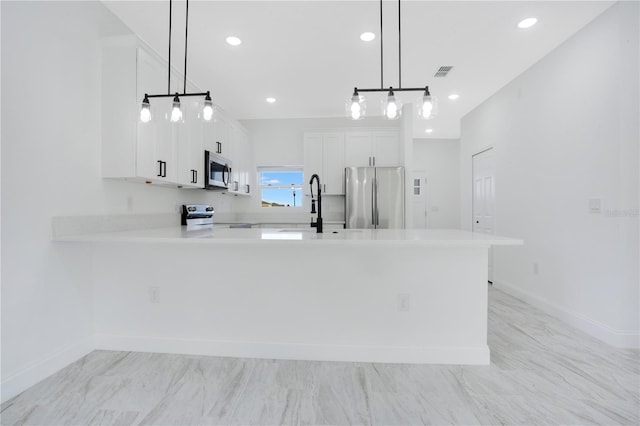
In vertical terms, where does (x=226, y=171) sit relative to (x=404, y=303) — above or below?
above

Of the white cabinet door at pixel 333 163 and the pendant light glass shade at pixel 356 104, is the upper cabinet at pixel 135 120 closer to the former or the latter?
the pendant light glass shade at pixel 356 104

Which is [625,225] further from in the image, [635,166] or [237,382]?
[237,382]

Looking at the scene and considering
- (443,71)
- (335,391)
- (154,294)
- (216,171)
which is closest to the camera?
(335,391)

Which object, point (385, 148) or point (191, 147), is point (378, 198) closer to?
point (385, 148)

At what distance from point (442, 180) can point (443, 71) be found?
4.23 meters

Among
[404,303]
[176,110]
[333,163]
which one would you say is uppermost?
[333,163]

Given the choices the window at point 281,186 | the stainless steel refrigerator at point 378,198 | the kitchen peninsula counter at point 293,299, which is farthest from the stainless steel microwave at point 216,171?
the stainless steel refrigerator at point 378,198

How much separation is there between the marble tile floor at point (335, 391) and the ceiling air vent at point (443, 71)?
290 centimetres

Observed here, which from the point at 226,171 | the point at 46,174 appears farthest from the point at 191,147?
the point at 46,174

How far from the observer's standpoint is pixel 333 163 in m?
4.92

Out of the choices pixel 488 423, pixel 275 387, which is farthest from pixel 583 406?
pixel 275 387

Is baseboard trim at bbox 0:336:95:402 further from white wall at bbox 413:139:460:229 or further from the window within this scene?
white wall at bbox 413:139:460:229

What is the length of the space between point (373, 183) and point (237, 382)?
317 cm

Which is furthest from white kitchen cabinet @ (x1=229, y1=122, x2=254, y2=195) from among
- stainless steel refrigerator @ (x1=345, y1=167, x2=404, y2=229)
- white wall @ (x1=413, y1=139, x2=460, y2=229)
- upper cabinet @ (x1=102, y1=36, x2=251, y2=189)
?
white wall @ (x1=413, y1=139, x2=460, y2=229)
